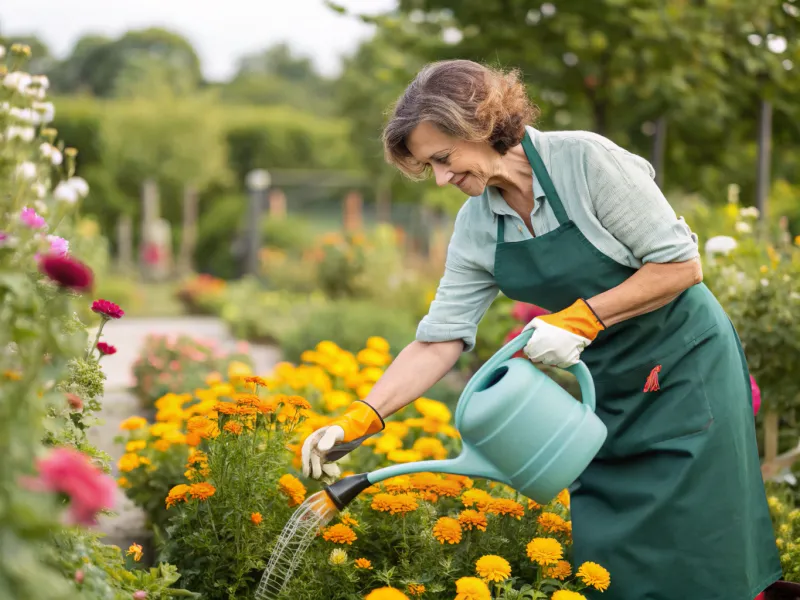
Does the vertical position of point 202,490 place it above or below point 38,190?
below

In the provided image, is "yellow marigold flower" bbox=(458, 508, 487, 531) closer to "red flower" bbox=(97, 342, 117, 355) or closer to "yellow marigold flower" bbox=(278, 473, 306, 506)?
"yellow marigold flower" bbox=(278, 473, 306, 506)

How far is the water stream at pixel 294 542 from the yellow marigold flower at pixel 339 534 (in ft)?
0.06

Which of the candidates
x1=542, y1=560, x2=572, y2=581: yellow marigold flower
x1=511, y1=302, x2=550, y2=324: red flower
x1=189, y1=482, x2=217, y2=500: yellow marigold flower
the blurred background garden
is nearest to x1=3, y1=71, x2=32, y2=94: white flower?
the blurred background garden

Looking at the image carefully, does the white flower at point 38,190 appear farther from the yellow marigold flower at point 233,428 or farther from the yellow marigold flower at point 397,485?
the yellow marigold flower at point 397,485

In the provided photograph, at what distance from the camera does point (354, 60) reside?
16281 mm

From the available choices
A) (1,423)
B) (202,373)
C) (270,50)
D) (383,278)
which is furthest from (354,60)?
(270,50)

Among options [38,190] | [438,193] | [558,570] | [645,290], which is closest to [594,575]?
[558,570]

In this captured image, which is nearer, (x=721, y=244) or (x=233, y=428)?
(x=233, y=428)

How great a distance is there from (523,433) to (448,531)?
0.25 metres

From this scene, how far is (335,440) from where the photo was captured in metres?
1.89

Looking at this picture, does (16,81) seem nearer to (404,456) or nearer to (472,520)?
(404,456)

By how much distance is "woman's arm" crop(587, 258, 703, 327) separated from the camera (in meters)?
1.78

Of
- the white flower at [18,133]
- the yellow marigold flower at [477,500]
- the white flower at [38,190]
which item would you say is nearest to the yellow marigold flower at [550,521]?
the yellow marigold flower at [477,500]

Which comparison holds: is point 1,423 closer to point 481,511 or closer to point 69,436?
point 69,436
